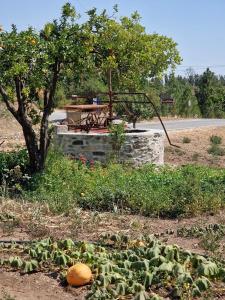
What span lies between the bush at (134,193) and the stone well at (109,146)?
270 centimetres

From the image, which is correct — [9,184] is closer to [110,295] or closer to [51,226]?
[51,226]

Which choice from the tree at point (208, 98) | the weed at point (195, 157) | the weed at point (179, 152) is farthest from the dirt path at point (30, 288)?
the tree at point (208, 98)

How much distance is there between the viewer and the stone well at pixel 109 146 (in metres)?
13.0

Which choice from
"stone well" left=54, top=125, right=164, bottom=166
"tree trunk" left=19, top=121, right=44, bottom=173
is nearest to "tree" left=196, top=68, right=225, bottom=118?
"stone well" left=54, top=125, right=164, bottom=166

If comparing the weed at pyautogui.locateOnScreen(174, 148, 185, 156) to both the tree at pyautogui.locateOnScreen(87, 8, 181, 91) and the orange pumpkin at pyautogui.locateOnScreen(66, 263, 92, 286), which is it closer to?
the tree at pyautogui.locateOnScreen(87, 8, 181, 91)

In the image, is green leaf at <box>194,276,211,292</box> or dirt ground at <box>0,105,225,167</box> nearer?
green leaf at <box>194,276,211,292</box>

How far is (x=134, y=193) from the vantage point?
336 inches

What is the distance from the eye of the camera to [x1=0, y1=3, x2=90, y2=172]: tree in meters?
9.48

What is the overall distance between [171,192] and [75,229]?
2241mm

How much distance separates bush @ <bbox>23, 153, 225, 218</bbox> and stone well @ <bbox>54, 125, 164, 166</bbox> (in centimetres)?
270

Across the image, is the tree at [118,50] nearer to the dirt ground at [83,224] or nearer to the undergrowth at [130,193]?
the undergrowth at [130,193]

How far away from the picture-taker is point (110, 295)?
4.45 m

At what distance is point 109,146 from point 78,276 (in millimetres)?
8415

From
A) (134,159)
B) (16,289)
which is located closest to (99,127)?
(134,159)
